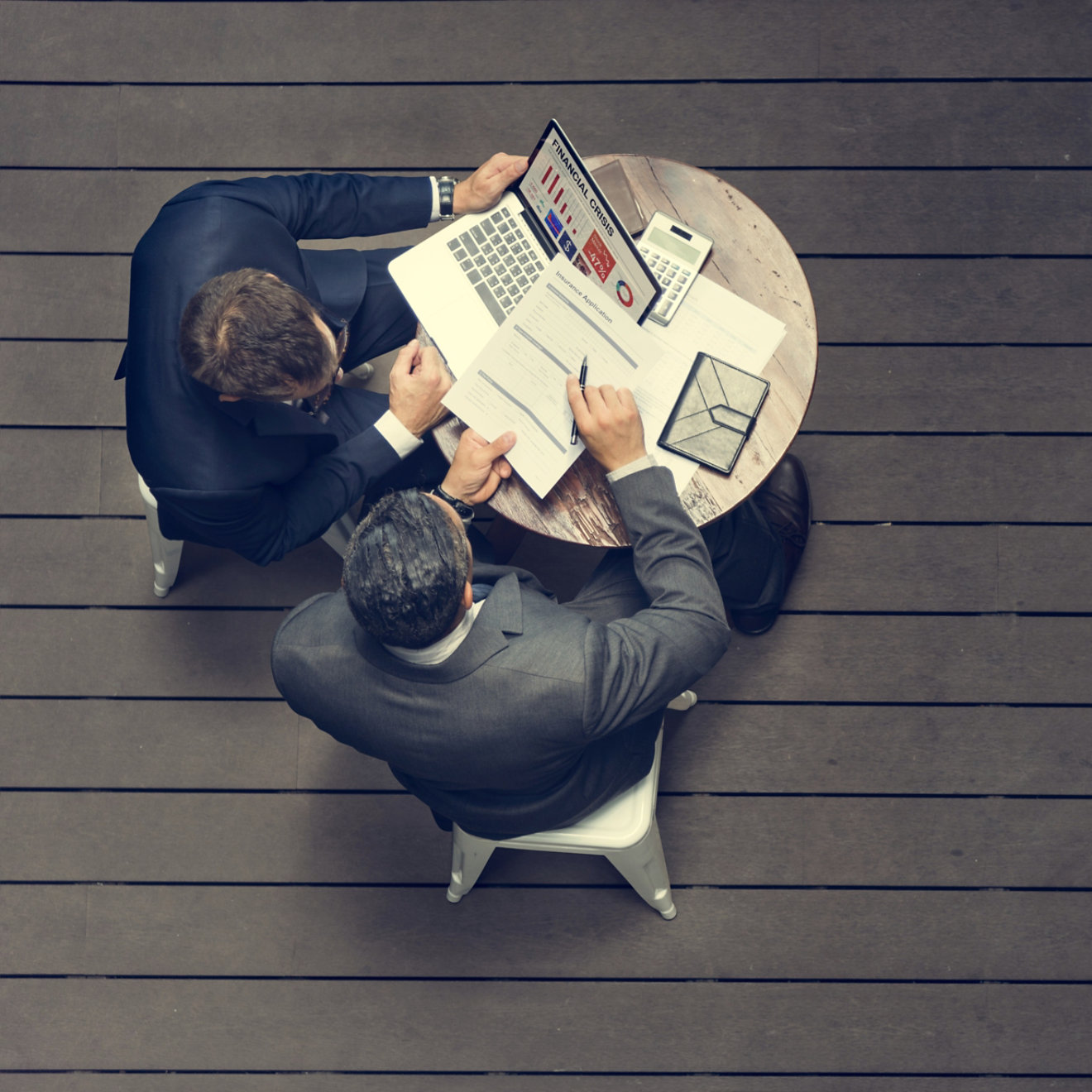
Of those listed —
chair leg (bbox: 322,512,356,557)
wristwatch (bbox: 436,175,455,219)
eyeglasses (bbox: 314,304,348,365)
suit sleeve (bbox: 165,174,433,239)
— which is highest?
wristwatch (bbox: 436,175,455,219)

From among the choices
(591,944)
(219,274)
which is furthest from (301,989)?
(219,274)

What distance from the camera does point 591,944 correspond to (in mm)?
1977

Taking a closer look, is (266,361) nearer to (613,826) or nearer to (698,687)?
(613,826)

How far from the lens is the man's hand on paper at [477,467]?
1468 millimetres

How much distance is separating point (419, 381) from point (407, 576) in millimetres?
492

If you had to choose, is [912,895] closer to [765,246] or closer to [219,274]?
[765,246]

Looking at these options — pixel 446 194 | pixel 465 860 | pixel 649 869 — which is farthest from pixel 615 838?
pixel 446 194

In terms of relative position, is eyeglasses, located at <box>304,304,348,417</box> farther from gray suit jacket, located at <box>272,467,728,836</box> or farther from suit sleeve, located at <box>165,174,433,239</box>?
gray suit jacket, located at <box>272,467,728,836</box>

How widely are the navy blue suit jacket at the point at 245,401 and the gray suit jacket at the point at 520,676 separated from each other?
0.92ft

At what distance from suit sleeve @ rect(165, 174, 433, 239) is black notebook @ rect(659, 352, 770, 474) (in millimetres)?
626

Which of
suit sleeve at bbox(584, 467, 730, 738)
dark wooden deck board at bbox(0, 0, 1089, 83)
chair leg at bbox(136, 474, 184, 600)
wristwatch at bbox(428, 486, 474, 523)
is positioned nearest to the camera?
suit sleeve at bbox(584, 467, 730, 738)

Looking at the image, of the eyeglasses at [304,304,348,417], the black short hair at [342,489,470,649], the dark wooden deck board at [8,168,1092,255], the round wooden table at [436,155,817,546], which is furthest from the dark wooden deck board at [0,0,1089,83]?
the black short hair at [342,489,470,649]

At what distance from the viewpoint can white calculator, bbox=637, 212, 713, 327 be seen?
1513 mm

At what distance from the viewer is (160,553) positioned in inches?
76.9
